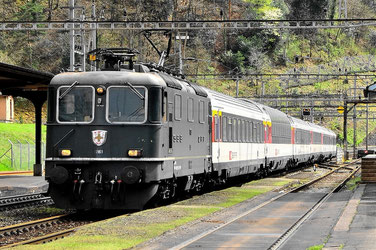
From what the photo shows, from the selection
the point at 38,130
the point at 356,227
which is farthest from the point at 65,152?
the point at 38,130

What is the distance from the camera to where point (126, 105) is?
17.8 m

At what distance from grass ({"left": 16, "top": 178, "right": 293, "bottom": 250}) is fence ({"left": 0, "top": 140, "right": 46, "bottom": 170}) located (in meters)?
23.0

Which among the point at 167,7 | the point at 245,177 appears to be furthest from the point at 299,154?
the point at 167,7

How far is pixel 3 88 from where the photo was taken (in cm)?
3225

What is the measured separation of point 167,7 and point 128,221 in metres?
89.4

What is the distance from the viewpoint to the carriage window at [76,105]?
1777 cm

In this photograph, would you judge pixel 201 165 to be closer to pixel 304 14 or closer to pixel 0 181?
pixel 0 181

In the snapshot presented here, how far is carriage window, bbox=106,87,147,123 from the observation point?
58.0ft

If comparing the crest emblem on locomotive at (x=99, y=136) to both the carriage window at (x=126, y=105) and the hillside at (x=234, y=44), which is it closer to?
the carriage window at (x=126, y=105)

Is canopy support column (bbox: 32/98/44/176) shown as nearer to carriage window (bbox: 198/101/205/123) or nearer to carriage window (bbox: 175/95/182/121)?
carriage window (bbox: 198/101/205/123)

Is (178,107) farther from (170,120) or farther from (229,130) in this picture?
(229,130)

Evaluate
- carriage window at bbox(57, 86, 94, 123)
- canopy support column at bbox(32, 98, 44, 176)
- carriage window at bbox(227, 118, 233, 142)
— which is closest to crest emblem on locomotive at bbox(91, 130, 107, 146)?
carriage window at bbox(57, 86, 94, 123)

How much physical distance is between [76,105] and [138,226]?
13.0 feet

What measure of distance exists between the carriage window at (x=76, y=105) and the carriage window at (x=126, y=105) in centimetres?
44
